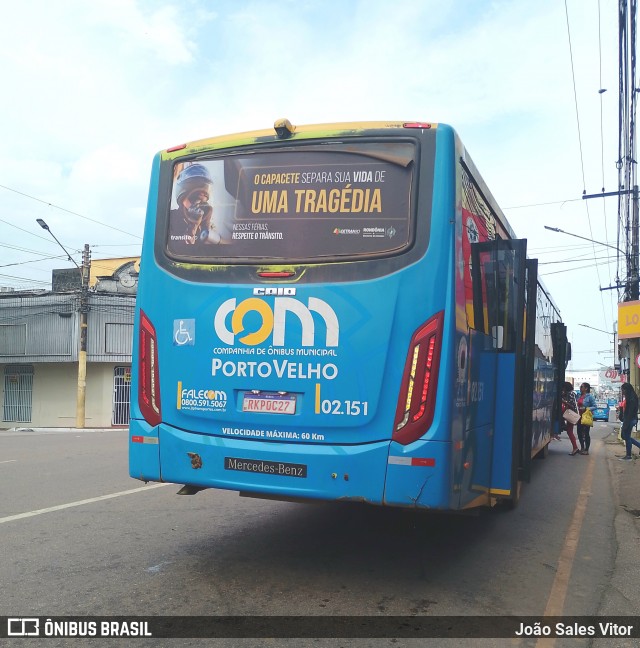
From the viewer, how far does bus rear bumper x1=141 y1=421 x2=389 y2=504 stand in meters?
4.57

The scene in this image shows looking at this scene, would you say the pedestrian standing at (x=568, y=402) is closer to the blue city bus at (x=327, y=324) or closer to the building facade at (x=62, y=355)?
the blue city bus at (x=327, y=324)

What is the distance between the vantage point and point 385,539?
6.45m

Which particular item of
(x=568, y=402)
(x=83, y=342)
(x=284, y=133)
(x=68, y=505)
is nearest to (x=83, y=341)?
(x=83, y=342)

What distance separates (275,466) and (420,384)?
1.20 m

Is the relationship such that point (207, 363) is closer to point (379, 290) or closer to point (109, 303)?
point (379, 290)

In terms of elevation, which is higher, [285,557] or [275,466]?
[275,466]

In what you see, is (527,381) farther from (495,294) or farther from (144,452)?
(144,452)

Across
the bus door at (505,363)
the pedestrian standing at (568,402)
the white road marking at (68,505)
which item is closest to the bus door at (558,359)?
the pedestrian standing at (568,402)

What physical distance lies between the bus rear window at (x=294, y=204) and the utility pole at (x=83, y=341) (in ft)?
82.9

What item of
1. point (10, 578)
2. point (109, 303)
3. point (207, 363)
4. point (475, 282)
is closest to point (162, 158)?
point (207, 363)

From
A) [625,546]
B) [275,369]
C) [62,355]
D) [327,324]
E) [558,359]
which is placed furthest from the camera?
[62,355]

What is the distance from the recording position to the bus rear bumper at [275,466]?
457cm

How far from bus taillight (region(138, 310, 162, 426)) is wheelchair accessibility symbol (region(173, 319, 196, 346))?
0.21m

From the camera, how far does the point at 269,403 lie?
4891 mm
